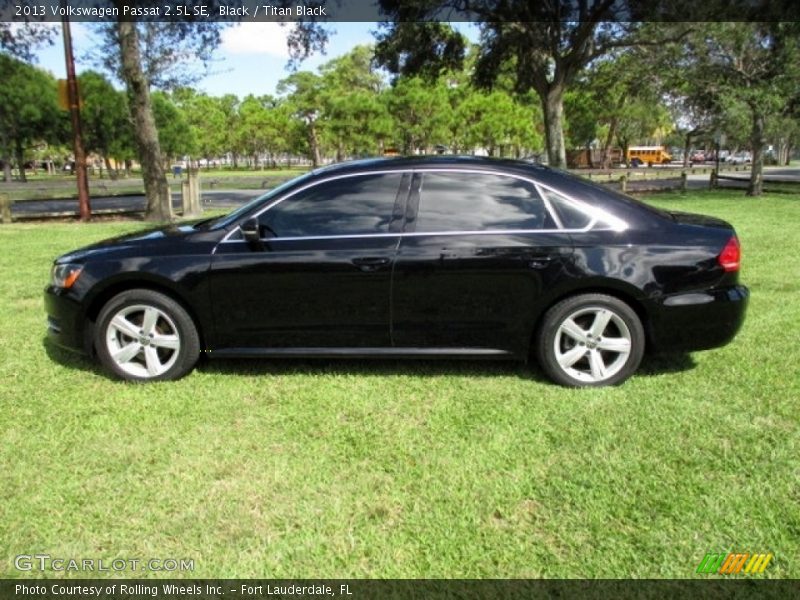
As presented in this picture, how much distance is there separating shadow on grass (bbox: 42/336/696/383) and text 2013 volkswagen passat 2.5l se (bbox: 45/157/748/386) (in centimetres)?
29

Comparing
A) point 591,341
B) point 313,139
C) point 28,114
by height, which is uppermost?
point 28,114

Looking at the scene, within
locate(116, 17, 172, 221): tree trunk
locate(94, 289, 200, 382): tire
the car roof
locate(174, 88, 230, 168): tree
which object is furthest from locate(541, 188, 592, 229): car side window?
locate(174, 88, 230, 168): tree

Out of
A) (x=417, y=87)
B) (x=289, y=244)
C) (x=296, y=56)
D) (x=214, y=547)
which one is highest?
(x=417, y=87)

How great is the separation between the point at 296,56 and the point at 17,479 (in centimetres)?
1521

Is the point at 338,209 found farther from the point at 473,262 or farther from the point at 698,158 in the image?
the point at 698,158

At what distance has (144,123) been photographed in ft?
47.7

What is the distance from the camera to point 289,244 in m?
4.14

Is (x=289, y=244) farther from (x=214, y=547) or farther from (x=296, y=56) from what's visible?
(x=296, y=56)

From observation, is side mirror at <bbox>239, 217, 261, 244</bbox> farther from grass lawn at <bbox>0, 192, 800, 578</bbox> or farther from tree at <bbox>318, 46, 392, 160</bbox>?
tree at <bbox>318, 46, 392, 160</bbox>

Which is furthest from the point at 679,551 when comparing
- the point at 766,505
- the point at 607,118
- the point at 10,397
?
the point at 607,118

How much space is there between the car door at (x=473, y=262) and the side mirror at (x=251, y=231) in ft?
3.17

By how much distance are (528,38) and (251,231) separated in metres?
16.2

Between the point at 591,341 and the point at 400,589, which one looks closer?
the point at 400,589

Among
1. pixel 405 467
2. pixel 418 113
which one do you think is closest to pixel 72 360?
pixel 405 467
